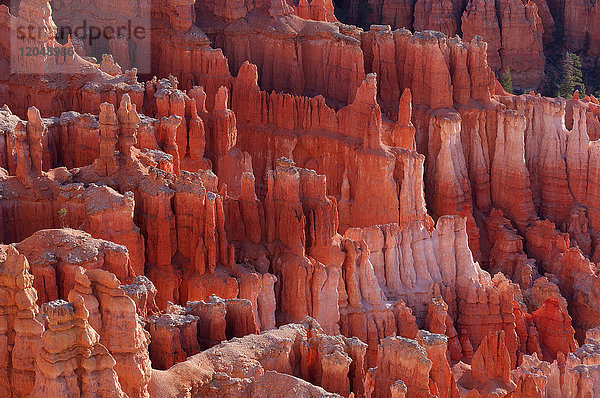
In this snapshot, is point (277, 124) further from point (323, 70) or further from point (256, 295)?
point (256, 295)

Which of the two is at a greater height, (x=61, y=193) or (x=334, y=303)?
(x=61, y=193)

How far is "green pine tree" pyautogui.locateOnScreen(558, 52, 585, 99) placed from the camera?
7000cm

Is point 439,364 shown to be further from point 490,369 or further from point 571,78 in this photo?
point 571,78

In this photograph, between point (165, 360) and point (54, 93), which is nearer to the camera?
point (165, 360)

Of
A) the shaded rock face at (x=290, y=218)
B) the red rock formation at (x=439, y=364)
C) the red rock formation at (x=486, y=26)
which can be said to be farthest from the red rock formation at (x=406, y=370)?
the red rock formation at (x=486, y=26)

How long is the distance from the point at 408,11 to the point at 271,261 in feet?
173

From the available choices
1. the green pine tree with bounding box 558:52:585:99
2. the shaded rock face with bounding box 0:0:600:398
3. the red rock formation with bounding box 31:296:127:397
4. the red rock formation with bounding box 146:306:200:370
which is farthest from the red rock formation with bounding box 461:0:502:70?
the red rock formation with bounding box 31:296:127:397

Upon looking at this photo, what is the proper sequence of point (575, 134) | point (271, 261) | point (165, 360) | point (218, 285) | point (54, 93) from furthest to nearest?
1. point (575, 134)
2. point (54, 93)
3. point (271, 261)
4. point (218, 285)
5. point (165, 360)

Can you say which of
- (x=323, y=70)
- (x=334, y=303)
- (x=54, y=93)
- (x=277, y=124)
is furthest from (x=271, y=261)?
(x=323, y=70)

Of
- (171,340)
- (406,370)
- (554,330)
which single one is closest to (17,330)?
(171,340)

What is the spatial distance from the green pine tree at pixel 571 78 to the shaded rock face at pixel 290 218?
14.5 metres

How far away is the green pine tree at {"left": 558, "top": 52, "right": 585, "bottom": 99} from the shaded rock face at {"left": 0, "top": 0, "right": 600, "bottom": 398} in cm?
1453

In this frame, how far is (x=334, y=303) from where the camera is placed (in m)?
29.8

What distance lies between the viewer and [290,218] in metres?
30.2
